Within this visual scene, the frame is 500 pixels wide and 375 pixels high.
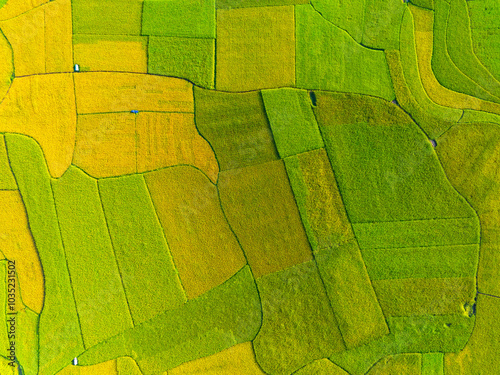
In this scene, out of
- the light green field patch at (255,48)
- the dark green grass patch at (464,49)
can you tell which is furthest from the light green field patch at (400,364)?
the light green field patch at (255,48)

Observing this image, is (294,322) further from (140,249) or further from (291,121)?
(291,121)

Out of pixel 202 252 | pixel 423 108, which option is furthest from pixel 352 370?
pixel 423 108

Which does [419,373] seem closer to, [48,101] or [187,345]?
[187,345]

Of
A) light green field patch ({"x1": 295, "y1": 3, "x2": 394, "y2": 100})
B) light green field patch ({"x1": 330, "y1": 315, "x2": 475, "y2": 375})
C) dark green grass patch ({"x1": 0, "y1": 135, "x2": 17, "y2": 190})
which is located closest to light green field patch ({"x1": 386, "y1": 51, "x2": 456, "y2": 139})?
light green field patch ({"x1": 295, "y1": 3, "x2": 394, "y2": 100})

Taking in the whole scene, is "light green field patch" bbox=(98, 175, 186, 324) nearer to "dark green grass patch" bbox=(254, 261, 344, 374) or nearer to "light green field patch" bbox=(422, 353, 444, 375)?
"dark green grass patch" bbox=(254, 261, 344, 374)

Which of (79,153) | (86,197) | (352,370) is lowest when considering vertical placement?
(352,370)
